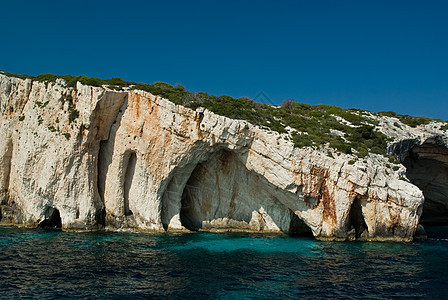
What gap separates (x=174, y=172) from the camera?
3130 centimetres

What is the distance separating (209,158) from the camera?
106 feet

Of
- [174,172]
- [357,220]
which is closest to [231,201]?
[174,172]

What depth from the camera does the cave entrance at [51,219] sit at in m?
32.4

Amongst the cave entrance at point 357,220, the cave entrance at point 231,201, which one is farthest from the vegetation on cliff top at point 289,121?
the cave entrance at point 231,201

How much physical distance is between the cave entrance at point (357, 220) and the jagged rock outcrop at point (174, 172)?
0.33ft

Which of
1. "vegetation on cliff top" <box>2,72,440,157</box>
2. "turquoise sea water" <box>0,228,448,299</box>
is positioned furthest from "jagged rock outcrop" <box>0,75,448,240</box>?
"turquoise sea water" <box>0,228,448,299</box>

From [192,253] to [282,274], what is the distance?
7.12 metres

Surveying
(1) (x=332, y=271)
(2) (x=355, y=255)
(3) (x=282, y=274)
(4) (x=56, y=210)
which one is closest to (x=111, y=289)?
(3) (x=282, y=274)

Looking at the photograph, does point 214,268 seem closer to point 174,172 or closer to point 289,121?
point 174,172

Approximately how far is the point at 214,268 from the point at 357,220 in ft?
50.1

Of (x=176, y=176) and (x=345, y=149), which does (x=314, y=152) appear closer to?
(x=345, y=149)

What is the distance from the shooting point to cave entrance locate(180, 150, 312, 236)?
32.3 meters

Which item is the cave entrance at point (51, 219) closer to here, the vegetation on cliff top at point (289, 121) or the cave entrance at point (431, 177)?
the vegetation on cliff top at point (289, 121)

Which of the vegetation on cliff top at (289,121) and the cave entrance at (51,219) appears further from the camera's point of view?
the cave entrance at (51,219)
